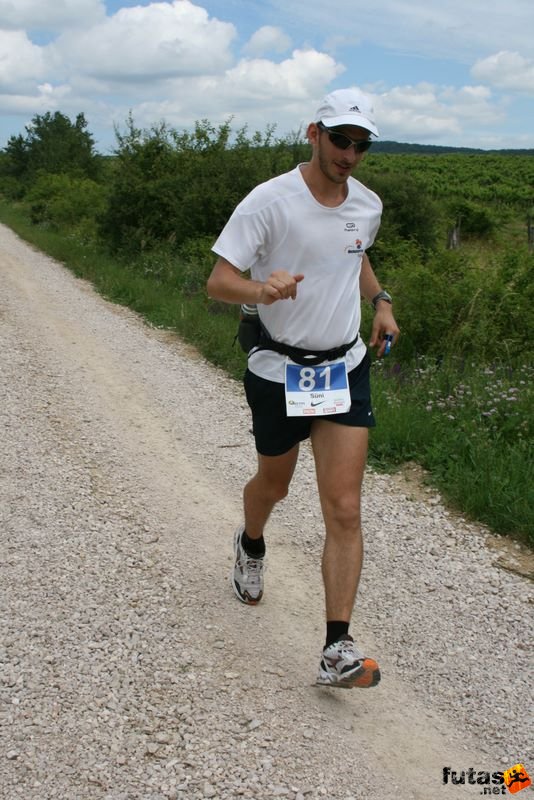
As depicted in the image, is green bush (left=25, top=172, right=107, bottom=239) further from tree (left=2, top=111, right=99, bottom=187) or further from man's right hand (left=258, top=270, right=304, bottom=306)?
man's right hand (left=258, top=270, right=304, bottom=306)

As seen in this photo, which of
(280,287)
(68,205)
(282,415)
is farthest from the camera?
(68,205)

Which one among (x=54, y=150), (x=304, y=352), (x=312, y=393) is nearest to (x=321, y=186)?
(x=304, y=352)

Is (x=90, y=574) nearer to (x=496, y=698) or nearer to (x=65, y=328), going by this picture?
(x=496, y=698)

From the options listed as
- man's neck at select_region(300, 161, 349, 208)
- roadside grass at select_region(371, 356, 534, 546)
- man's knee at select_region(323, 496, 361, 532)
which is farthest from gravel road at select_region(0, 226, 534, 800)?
man's neck at select_region(300, 161, 349, 208)

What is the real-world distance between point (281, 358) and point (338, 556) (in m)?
0.83

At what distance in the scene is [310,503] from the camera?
5.67 meters

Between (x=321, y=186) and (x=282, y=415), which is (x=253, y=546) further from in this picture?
(x=321, y=186)

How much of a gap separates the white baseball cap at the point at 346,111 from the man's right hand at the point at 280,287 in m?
0.62

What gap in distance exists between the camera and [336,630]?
3.34m

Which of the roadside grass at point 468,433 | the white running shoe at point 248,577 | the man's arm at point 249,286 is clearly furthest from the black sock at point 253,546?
the roadside grass at point 468,433

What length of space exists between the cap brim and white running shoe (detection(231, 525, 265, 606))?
197cm

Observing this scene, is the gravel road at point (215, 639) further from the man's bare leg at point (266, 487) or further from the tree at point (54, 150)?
the tree at point (54, 150)

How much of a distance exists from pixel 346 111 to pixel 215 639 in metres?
2.29

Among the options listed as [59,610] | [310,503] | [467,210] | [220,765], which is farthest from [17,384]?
[467,210]
